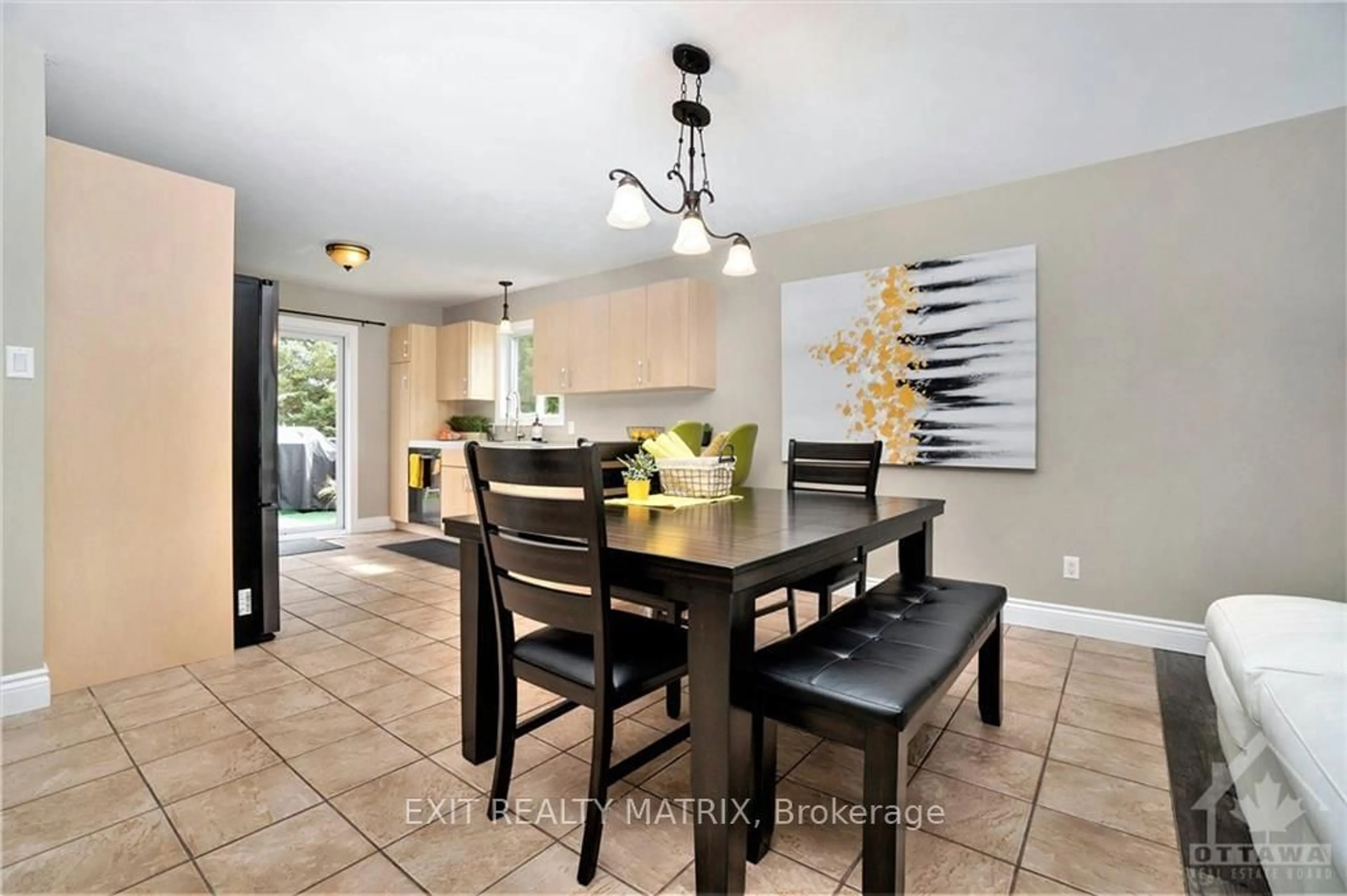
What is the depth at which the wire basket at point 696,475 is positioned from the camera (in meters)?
2.16

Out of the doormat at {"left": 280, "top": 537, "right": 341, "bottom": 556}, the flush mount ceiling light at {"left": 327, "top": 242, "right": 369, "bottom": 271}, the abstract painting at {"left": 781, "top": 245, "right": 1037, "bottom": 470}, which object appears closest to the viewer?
the abstract painting at {"left": 781, "top": 245, "right": 1037, "bottom": 470}

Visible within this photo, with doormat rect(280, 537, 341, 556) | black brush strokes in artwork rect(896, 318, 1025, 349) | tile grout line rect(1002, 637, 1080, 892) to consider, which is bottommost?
tile grout line rect(1002, 637, 1080, 892)

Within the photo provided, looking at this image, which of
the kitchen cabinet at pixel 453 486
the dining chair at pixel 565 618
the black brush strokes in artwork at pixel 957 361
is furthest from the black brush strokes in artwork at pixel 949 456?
the kitchen cabinet at pixel 453 486

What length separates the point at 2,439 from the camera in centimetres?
205

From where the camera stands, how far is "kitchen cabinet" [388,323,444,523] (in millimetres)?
6047

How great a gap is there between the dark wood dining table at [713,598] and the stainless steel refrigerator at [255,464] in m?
1.68

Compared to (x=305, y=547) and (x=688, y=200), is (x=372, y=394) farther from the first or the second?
(x=688, y=200)

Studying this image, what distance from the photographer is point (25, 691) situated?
2.12 metres

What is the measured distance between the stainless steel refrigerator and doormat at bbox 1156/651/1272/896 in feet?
11.2

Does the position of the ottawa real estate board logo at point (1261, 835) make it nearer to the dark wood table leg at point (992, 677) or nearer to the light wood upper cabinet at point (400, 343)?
the dark wood table leg at point (992, 677)

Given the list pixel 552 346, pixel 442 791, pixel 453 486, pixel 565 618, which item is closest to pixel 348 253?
pixel 552 346

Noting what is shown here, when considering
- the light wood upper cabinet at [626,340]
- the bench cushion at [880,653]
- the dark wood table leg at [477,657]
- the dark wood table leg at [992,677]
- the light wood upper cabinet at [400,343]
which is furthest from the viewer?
the light wood upper cabinet at [400,343]

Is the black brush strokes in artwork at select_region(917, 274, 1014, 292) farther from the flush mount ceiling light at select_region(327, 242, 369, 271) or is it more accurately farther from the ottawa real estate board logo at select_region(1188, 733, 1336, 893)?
the flush mount ceiling light at select_region(327, 242, 369, 271)

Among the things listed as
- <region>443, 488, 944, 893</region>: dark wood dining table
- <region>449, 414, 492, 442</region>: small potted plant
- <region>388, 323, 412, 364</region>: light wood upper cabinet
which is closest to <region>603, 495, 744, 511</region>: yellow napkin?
<region>443, 488, 944, 893</region>: dark wood dining table
